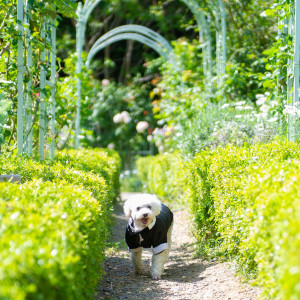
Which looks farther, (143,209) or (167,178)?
(167,178)

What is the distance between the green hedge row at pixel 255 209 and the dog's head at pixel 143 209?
0.55m

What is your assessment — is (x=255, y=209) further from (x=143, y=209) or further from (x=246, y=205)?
(x=143, y=209)

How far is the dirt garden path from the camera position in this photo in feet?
11.7

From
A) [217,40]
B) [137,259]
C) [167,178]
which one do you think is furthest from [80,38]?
[137,259]

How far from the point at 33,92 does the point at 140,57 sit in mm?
12953

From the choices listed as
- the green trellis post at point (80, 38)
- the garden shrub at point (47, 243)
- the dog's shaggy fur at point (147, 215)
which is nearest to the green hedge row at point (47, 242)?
the garden shrub at point (47, 243)

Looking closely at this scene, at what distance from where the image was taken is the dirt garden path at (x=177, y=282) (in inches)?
141

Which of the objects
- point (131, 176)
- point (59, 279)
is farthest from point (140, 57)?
point (59, 279)

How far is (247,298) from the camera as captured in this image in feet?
11.0

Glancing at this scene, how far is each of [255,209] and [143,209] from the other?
136cm

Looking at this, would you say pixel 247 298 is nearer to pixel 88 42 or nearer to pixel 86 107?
pixel 86 107

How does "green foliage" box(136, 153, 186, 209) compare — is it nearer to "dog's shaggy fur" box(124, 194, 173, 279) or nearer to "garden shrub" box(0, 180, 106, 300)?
"dog's shaggy fur" box(124, 194, 173, 279)

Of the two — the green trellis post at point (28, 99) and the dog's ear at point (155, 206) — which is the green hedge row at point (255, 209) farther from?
the green trellis post at point (28, 99)

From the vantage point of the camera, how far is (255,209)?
2.86 m
